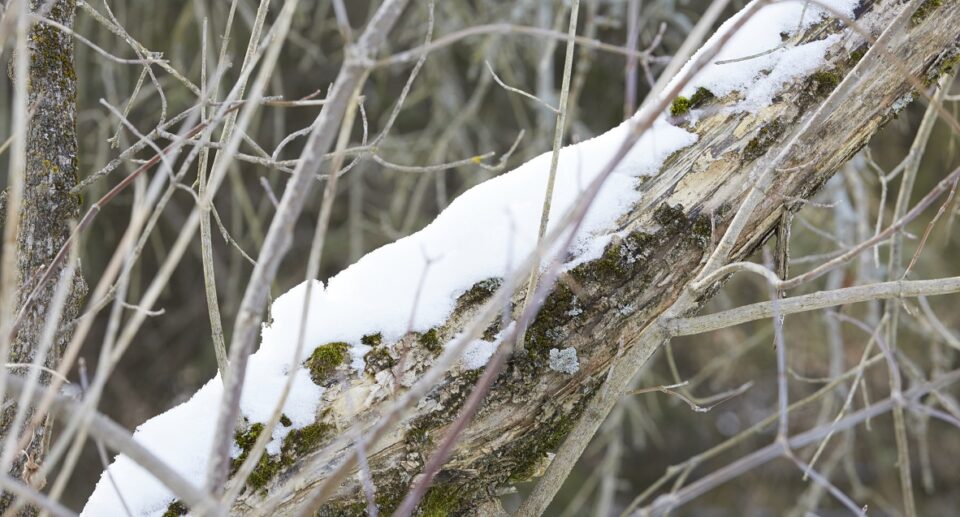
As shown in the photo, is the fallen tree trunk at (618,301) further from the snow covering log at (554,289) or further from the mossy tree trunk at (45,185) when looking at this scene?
the mossy tree trunk at (45,185)

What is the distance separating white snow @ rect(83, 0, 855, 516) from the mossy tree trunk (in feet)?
0.79

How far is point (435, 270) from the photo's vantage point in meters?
1.36

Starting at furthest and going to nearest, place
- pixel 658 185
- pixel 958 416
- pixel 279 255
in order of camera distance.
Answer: pixel 658 185
pixel 958 416
pixel 279 255

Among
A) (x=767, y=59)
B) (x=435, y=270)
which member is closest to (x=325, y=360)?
(x=435, y=270)

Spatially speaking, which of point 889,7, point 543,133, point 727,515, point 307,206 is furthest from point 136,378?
point 889,7

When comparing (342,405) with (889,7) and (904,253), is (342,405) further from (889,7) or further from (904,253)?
(904,253)

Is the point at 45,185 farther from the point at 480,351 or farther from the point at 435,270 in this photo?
the point at 480,351

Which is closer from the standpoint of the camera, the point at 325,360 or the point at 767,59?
the point at 325,360

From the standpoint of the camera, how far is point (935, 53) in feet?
4.71

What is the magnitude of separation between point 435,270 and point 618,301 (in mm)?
299

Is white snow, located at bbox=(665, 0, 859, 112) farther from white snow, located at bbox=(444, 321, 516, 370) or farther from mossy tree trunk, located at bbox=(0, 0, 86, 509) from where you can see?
mossy tree trunk, located at bbox=(0, 0, 86, 509)

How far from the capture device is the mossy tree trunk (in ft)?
4.38

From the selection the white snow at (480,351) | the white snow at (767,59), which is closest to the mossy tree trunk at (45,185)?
the white snow at (480,351)

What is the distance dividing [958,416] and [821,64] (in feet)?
1.96
